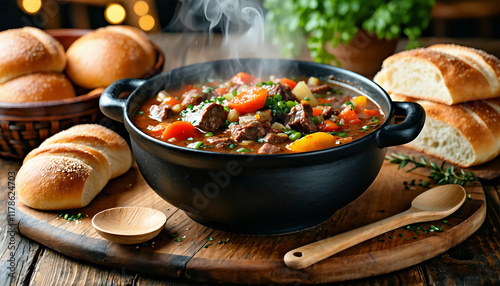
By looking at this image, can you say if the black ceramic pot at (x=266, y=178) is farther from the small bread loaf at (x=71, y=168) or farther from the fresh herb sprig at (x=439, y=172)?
the fresh herb sprig at (x=439, y=172)

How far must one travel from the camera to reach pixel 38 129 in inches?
153


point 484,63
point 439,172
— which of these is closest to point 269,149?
point 439,172

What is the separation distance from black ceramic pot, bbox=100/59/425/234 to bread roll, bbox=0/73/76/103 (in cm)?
124

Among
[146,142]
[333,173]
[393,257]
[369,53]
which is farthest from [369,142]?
[369,53]

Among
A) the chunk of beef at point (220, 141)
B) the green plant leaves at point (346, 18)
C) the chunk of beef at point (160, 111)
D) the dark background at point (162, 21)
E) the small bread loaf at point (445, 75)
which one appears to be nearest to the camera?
the chunk of beef at point (220, 141)

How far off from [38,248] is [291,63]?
2.10m

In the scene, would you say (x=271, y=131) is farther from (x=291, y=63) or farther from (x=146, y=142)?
(x=291, y=63)

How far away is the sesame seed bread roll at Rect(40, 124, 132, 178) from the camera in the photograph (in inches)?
A: 141

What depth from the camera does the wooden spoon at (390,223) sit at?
8.60 ft

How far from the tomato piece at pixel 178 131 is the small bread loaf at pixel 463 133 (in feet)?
6.33

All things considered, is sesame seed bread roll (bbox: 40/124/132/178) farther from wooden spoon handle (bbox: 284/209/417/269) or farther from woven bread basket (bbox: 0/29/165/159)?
wooden spoon handle (bbox: 284/209/417/269)

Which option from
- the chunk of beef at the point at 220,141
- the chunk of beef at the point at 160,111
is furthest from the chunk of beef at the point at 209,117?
the chunk of beef at the point at 160,111

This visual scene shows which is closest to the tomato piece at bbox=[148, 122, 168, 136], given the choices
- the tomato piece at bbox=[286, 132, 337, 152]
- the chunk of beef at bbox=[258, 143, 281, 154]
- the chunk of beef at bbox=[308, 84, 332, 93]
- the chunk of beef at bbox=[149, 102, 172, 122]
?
the chunk of beef at bbox=[149, 102, 172, 122]

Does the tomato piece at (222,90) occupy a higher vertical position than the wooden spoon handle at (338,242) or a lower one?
higher
